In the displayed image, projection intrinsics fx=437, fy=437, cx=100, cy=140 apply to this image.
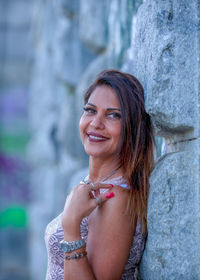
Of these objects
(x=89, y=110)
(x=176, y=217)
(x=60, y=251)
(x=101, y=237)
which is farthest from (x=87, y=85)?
(x=176, y=217)

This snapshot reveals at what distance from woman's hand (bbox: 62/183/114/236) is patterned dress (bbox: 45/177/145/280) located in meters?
0.14

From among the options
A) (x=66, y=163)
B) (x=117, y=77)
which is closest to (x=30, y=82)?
(x=66, y=163)

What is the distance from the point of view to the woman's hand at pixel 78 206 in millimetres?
1695

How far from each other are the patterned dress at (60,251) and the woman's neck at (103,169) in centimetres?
6

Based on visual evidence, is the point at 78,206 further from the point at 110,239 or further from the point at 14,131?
the point at 14,131

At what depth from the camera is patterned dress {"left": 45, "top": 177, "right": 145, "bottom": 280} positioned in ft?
5.90

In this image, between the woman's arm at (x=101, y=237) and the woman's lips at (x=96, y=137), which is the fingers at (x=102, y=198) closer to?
the woman's arm at (x=101, y=237)

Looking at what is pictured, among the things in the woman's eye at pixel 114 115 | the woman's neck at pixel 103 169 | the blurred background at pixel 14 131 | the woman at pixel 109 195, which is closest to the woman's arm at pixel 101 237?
the woman at pixel 109 195

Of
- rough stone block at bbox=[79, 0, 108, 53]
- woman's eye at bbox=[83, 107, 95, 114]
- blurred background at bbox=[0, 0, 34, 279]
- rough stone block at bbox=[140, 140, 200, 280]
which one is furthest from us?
blurred background at bbox=[0, 0, 34, 279]

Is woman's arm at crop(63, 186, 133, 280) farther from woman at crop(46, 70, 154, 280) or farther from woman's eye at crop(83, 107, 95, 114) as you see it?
woman's eye at crop(83, 107, 95, 114)

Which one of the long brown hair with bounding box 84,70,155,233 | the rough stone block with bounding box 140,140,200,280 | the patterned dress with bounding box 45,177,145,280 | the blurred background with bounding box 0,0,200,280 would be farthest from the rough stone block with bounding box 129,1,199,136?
the patterned dress with bounding box 45,177,145,280

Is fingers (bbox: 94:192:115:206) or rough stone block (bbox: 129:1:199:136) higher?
rough stone block (bbox: 129:1:199:136)

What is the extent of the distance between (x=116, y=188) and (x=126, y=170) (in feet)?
0.43

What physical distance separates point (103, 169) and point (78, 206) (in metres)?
0.35
